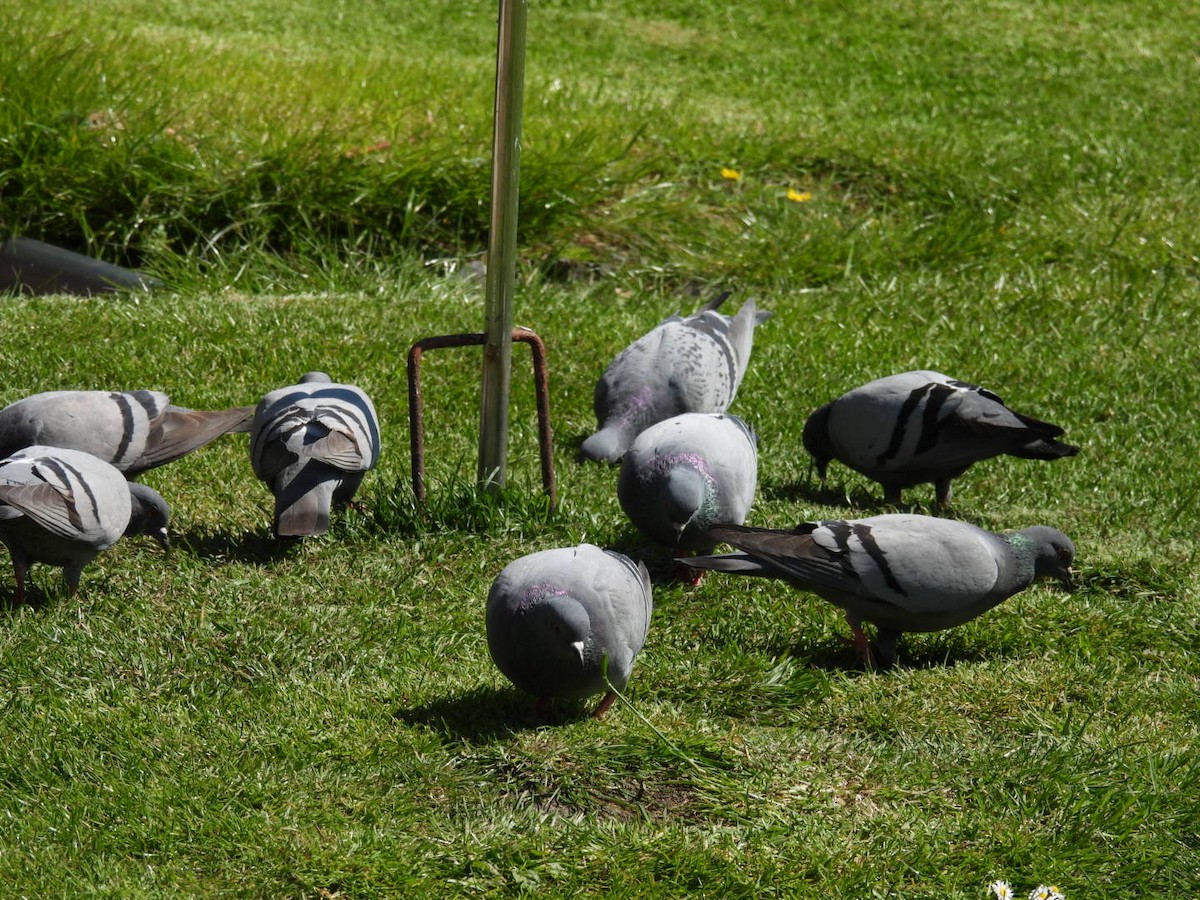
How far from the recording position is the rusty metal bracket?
3832mm

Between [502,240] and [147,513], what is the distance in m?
1.30

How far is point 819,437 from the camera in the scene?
4.55m

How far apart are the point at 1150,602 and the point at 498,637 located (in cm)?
211

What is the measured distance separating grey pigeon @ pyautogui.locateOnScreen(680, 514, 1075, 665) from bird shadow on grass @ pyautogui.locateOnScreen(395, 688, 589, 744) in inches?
20.3

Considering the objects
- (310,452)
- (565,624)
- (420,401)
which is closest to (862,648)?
(565,624)

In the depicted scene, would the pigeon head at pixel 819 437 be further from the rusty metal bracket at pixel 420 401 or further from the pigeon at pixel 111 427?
the pigeon at pixel 111 427

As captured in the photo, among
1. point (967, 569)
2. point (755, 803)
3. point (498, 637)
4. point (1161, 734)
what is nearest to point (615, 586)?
point (498, 637)

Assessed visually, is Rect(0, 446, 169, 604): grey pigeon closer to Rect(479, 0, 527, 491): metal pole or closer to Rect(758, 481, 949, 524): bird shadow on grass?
Rect(479, 0, 527, 491): metal pole

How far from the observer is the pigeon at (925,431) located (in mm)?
4250

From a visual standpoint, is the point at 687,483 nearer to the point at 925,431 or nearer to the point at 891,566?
the point at 891,566

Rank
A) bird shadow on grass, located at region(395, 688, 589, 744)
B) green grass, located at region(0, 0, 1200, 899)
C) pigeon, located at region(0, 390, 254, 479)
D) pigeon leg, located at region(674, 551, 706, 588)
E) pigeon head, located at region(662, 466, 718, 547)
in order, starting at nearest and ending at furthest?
1. green grass, located at region(0, 0, 1200, 899)
2. bird shadow on grass, located at region(395, 688, 589, 744)
3. pigeon head, located at region(662, 466, 718, 547)
4. pigeon, located at region(0, 390, 254, 479)
5. pigeon leg, located at region(674, 551, 706, 588)

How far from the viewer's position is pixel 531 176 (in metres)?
6.97

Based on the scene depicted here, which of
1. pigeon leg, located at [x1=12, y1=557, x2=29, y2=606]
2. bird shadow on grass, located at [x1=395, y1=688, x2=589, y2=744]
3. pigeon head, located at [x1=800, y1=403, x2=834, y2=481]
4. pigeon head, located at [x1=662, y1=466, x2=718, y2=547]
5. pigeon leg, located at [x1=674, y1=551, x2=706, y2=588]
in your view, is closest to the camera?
bird shadow on grass, located at [x1=395, y1=688, x2=589, y2=744]

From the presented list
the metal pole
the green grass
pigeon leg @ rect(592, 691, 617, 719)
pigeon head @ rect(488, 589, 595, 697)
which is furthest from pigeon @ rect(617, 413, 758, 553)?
pigeon head @ rect(488, 589, 595, 697)
